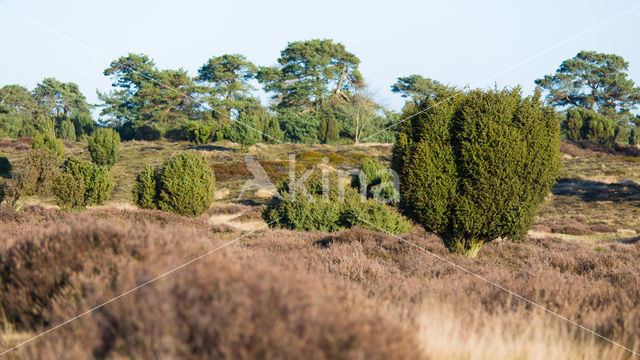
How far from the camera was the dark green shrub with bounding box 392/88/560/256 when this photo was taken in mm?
9609

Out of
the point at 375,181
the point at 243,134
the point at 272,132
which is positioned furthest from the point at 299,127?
the point at 375,181

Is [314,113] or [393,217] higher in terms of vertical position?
[314,113]

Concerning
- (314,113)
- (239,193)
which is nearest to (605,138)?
(314,113)

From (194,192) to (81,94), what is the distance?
274 feet

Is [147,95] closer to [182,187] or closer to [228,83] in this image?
[228,83]

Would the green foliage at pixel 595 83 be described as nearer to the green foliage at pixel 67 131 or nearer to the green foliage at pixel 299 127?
the green foliage at pixel 299 127

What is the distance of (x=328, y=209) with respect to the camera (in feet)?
51.6

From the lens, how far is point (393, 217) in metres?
15.6

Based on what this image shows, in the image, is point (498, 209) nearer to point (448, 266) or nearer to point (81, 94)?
point (448, 266)

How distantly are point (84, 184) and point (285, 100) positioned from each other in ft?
165

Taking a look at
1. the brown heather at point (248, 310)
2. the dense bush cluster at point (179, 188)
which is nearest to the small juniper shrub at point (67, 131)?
the dense bush cluster at point (179, 188)

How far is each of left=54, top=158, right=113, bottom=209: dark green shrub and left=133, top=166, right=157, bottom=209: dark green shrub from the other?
292 centimetres

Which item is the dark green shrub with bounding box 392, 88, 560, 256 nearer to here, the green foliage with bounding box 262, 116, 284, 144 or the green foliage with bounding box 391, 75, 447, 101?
the green foliage with bounding box 262, 116, 284, 144

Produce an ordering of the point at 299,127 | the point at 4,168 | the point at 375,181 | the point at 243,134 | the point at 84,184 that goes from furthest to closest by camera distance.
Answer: the point at 299,127, the point at 243,134, the point at 4,168, the point at 375,181, the point at 84,184
